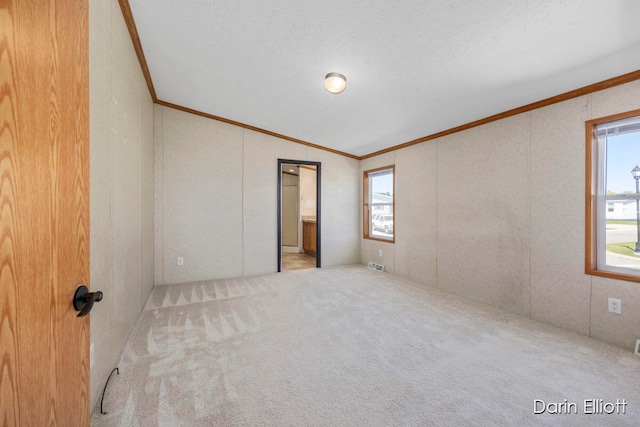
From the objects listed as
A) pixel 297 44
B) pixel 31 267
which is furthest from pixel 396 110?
pixel 31 267

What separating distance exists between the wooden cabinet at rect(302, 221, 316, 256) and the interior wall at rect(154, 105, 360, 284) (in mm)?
1962

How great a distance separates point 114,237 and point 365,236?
432cm

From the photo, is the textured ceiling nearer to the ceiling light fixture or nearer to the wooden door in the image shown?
the ceiling light fixture

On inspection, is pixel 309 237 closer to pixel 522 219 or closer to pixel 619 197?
pixel 522 219

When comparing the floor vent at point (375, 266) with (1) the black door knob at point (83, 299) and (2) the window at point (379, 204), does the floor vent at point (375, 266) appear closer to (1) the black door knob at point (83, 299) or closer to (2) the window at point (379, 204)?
(2) the window at point (379, 204)

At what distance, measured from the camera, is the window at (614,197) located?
7.22 ft

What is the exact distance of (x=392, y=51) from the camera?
2.18 meters

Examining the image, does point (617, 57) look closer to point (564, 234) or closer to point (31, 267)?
point (564, 234)

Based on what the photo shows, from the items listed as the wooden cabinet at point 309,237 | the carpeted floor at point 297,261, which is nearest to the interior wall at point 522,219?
the carpeted floor at point 297,261

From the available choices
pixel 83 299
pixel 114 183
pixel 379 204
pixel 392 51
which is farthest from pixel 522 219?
pixel 114 183

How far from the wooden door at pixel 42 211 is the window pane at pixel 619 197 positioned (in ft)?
12.1

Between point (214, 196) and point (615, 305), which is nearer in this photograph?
point (615, 305)

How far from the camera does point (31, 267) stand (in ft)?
1.88

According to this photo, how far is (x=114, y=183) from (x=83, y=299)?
148 cm
